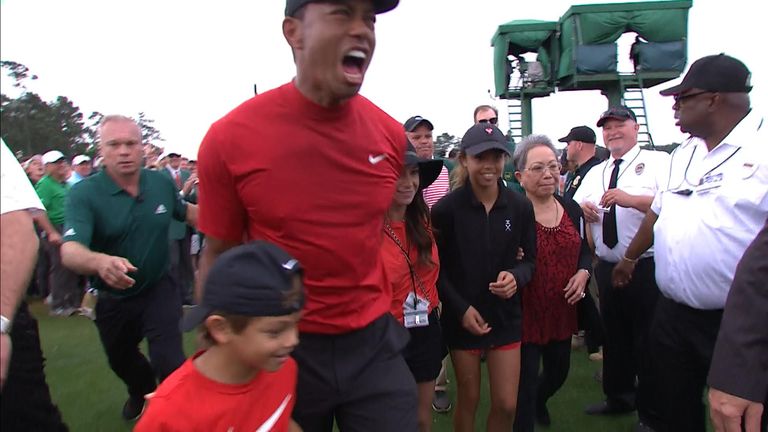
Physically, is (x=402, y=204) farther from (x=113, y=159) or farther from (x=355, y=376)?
(x=113, y=159)

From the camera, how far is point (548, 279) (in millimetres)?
3752

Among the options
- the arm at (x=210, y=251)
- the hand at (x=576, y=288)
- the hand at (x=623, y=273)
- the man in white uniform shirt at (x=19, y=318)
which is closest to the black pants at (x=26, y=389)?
the man in white uniform shirt at (x=19, y=318)

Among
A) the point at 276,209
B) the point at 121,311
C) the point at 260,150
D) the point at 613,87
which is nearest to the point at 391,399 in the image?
the point at 276,209

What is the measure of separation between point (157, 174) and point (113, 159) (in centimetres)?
34

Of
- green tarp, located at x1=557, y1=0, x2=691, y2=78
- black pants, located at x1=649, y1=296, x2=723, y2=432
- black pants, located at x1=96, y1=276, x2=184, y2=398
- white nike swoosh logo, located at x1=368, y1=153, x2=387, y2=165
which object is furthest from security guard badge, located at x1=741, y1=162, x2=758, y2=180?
green tarp, located at x1=557, y1=0, x2=691, y2=78

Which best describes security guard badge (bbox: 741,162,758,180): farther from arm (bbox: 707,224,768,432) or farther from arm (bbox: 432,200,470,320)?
arm (bbox: 432,200,470,320)

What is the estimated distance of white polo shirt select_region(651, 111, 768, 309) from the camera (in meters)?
2.68

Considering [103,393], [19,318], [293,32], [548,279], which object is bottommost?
[103,393]

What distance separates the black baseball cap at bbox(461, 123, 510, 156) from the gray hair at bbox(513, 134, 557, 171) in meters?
0.47

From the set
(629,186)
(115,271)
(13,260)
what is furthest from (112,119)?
(629,186)

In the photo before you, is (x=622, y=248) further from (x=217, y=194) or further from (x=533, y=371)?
(x=217, y=194)

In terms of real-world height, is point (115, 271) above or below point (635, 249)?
above

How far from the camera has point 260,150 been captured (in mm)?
1919

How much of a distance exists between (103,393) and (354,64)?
179 inches
